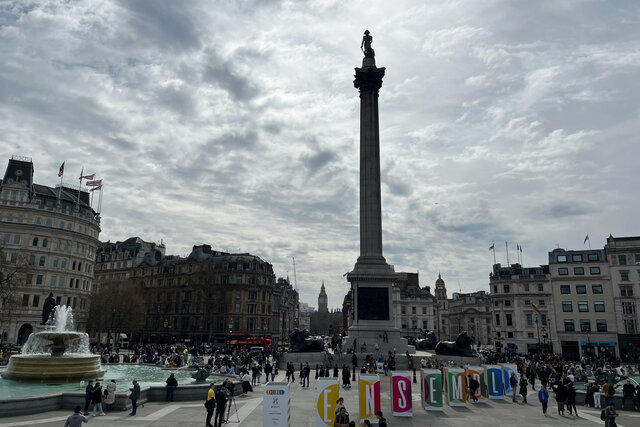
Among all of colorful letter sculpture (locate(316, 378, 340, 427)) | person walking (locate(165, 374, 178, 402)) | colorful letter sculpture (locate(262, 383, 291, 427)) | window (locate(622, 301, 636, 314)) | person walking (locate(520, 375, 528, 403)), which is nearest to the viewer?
colorful letter sculpture (locate(262, 383, 291, 427))

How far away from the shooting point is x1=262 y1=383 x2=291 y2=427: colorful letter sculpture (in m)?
14.4

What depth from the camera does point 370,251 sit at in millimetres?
50531

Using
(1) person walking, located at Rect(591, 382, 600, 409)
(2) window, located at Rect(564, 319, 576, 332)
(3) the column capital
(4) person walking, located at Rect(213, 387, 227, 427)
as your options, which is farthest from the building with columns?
(4) person walking, located at Rect(213, 387, 227, 427)

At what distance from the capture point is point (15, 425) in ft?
52.4

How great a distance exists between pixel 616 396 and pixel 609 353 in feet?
184

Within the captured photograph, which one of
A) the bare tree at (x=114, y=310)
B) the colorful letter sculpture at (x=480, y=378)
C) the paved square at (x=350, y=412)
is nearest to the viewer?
the paved square at (x=350, y=412)

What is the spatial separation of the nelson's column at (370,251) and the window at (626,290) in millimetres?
43766

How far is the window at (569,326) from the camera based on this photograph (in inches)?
2857

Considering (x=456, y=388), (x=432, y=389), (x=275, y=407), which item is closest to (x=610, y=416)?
(x=456, y=388)

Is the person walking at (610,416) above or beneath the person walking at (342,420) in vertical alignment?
beneath

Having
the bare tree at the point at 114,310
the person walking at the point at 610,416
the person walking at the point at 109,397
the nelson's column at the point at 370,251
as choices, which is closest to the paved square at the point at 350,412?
the person walking at the point at 109,397

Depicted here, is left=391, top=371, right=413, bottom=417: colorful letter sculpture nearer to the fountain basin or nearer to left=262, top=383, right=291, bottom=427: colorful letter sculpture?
left=262, top=383, right=291, bottom=427: colorful letter sculpture

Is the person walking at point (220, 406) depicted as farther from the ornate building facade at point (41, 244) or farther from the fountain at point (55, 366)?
the ornate building facade at point (41, 244)

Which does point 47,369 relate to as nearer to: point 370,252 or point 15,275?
point 15,275
